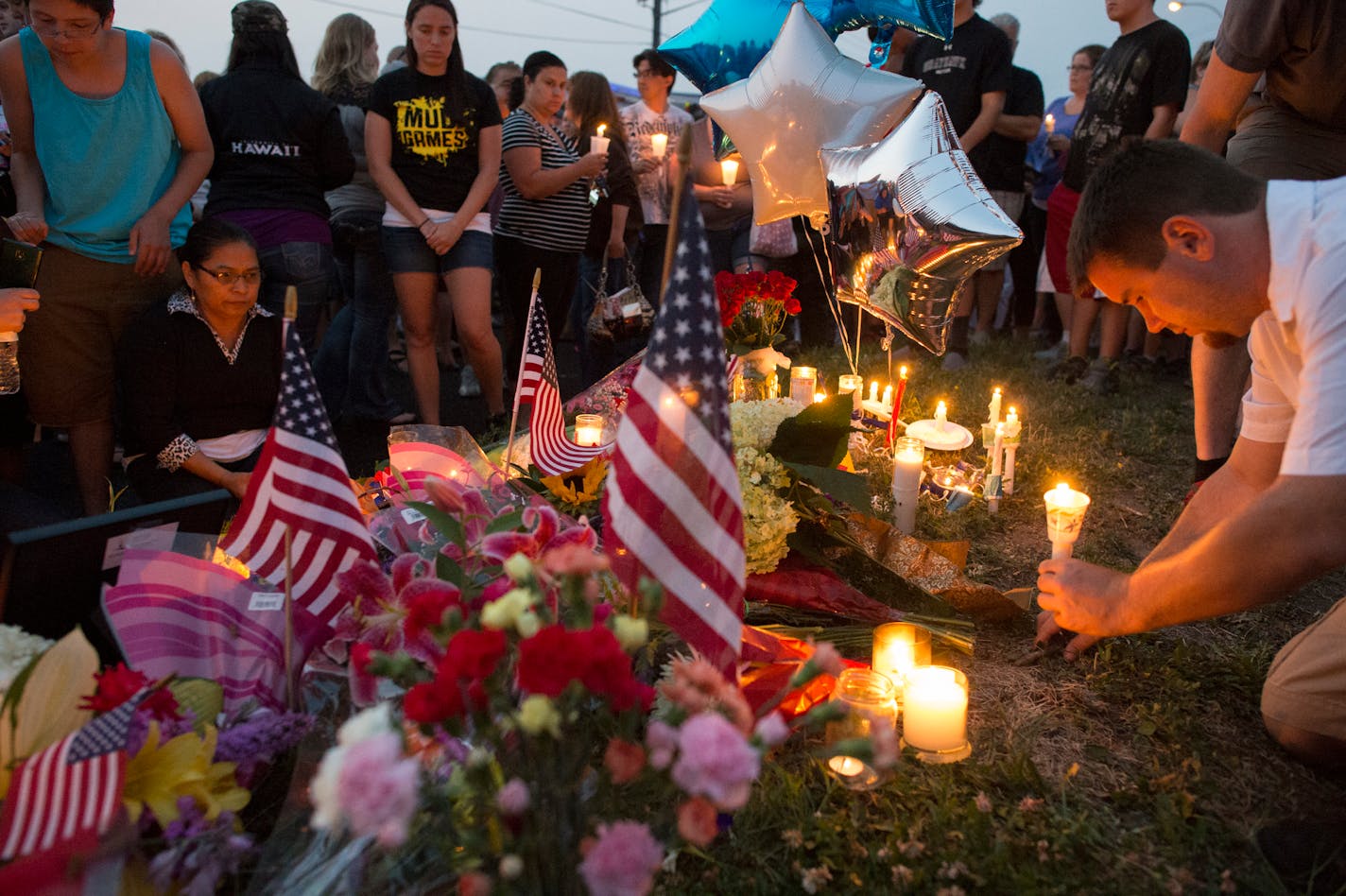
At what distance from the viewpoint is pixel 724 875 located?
74.4 inches

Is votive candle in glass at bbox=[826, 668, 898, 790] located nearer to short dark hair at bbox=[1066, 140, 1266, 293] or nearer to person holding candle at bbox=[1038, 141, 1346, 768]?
person holding candle at bbox=[1038, 141, 1346, 768]

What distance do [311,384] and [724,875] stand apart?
1.23 m

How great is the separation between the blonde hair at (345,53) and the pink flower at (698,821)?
5.22 meters

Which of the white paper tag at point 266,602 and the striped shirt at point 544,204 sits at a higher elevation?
the striped shirt at point 544,204

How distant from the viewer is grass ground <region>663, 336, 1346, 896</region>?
1.89 m

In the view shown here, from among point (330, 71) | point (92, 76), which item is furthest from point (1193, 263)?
point (330, 71)

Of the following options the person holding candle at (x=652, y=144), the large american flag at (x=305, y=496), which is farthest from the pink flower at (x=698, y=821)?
the person holding candle at (x=652, y=144)

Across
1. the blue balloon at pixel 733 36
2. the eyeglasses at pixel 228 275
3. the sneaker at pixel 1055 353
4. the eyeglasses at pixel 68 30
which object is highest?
the blue balloon at pixel 733 36

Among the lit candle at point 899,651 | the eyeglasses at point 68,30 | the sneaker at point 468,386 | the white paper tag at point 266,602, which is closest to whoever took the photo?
the white paper tag at point 266,602

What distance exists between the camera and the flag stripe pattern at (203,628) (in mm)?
1908

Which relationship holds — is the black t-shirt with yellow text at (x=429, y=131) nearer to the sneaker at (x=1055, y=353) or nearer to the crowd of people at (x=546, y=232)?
the crowd of people at (x=546, y=232)

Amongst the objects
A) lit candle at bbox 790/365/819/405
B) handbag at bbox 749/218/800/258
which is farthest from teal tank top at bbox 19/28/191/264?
handbag at bbox 749/218/800/258

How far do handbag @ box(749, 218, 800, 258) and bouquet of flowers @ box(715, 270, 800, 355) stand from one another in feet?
6.77

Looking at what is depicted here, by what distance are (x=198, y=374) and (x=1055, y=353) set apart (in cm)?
635
